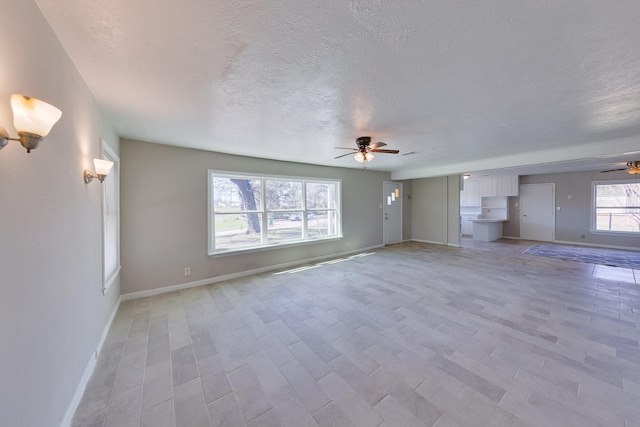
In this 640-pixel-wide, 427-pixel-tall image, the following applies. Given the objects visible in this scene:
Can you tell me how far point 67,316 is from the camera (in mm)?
1580

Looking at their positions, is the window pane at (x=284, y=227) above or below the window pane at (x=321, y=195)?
below

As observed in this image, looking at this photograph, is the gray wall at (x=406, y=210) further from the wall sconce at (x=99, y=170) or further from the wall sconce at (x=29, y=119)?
the wall sconce at (x=29, y=119)

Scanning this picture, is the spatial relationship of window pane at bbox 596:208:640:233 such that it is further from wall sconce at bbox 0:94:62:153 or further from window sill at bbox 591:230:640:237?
wall sconce at bbox 0:94:62:153

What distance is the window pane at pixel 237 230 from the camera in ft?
14.5

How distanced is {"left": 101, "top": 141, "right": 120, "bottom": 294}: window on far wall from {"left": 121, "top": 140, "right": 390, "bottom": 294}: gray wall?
6.9 inches

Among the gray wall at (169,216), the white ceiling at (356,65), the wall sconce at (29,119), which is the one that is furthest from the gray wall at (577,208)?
the wall sconce at (29,119)

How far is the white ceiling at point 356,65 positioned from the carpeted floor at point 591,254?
148 inches

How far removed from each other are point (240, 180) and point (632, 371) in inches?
213

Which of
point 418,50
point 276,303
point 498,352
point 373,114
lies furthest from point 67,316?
point 498,352

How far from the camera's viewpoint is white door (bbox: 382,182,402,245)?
749 cm

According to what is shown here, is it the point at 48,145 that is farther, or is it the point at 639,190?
the point at 639,190

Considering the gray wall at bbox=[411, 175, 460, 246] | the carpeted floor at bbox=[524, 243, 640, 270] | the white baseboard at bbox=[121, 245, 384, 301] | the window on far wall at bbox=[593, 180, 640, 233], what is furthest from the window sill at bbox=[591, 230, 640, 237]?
the white baseboard at bbox=[121, 245, 384, 301]

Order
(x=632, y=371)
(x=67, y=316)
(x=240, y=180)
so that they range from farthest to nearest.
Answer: (x=240, y=180), (x=632, y=371), (x=67, y=316)

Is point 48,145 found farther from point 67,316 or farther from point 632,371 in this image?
point 632,371
